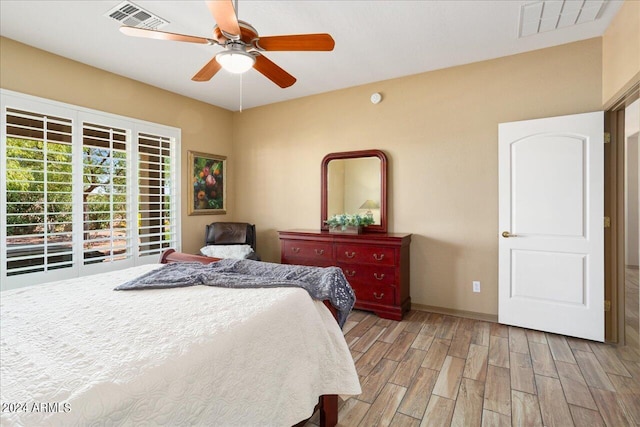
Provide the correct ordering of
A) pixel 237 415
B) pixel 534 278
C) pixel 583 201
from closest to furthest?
pixel 237 415 → pixel 583 201 → pixel 534 278

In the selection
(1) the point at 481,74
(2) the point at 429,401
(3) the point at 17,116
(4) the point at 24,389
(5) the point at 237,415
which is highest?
(1) the point at 481,74

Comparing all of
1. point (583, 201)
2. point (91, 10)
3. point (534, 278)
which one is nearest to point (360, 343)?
point (534, 278)

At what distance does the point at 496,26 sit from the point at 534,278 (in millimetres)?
2318

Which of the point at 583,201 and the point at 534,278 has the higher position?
the point at 583,201

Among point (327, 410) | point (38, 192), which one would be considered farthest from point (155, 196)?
point (327, 410)

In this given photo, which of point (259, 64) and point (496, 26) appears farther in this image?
point (496, 26)

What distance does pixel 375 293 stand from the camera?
353 cm

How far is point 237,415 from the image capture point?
3.85 ft

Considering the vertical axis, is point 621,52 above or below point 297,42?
above

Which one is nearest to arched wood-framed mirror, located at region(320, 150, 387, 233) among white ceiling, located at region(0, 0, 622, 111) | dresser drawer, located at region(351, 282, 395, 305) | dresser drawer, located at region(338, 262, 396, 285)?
dresser drawer, located at region(338, 262, 396, 285)

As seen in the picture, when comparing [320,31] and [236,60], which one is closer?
[236,60]

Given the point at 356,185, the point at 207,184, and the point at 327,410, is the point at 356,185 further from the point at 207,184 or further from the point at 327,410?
the point at 327,410

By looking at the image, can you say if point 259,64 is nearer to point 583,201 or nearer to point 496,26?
point 496,26

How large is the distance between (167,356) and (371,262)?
8.87ft
